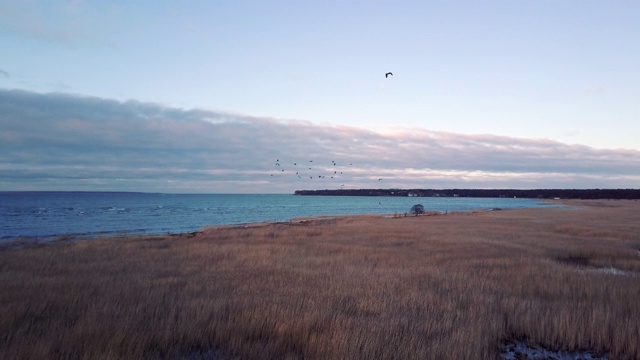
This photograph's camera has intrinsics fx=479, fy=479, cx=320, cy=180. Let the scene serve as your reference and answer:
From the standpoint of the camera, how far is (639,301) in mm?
11234

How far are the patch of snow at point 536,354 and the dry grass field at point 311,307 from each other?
0.50 ft

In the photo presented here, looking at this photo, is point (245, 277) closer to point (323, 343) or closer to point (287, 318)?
point (287, 318)

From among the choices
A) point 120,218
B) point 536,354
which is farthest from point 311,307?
point 120,218

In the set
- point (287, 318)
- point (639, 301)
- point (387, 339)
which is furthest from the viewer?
point (639, 301)

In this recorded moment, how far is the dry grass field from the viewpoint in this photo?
7797mm

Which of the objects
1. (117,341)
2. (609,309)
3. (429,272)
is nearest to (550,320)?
(609,309)

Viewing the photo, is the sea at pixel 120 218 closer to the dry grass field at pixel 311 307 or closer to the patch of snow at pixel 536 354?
the dry grass field at pixel 311 307

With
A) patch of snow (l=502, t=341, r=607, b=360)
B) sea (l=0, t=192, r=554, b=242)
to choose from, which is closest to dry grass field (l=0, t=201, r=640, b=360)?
patch of snow (l=502, t=341, r=607, b=360)

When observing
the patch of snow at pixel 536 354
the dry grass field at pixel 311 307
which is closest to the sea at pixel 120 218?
the dry grass field at pixel 311 307

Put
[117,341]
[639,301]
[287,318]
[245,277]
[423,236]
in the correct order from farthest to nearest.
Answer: [423,236] → [245,277] → [639,301] → [287,318] → [117,341]

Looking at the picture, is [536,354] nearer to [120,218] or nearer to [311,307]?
[311,307]

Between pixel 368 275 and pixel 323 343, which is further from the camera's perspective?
pixel 368 275

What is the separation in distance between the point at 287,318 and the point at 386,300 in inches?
119

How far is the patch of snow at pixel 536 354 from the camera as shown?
8.12 metres
